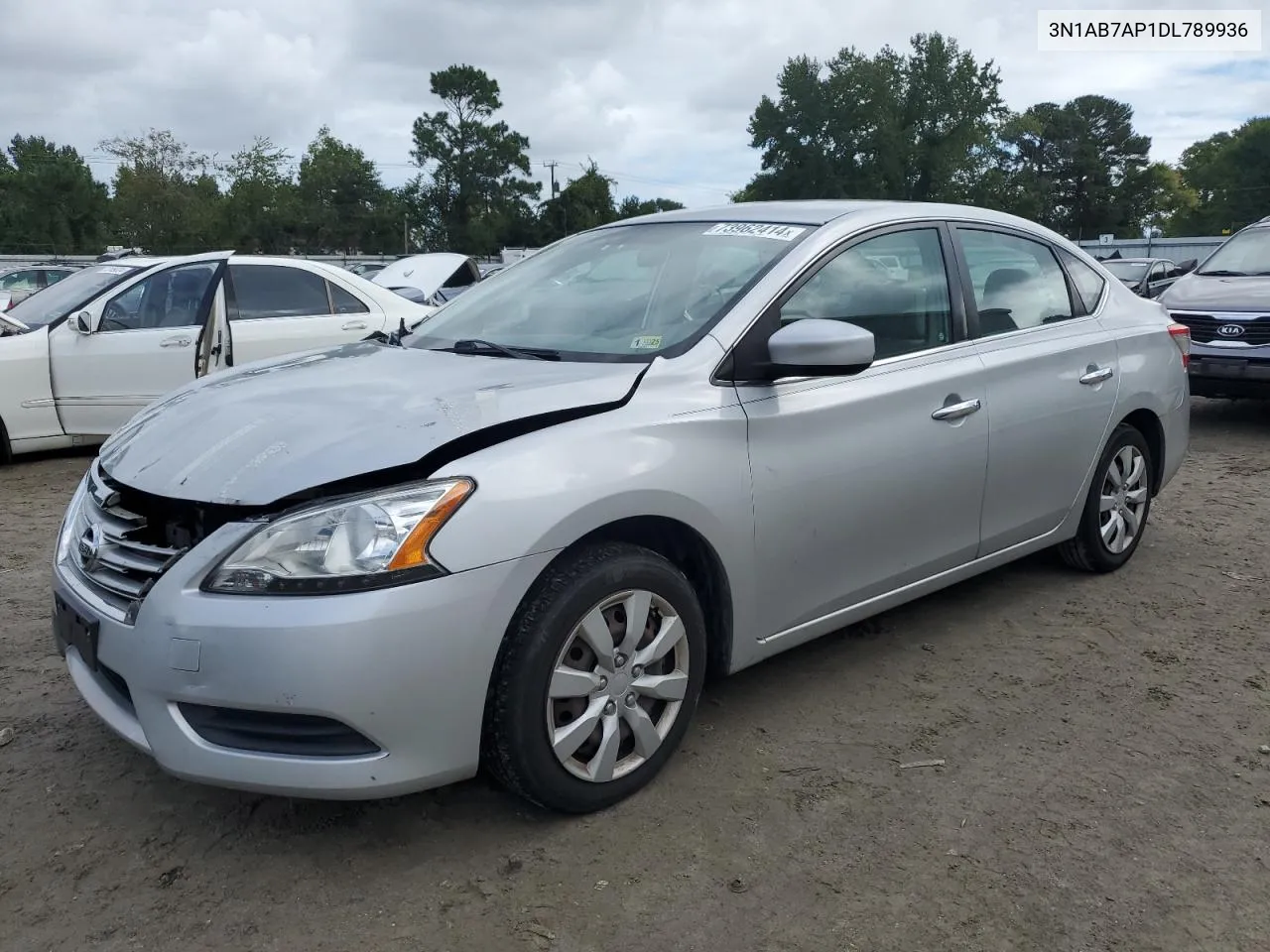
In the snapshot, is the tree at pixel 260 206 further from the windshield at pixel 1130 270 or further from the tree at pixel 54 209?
the windshield at pixel 1130 270

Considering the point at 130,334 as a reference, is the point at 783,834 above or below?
below

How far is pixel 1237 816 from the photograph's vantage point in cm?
277

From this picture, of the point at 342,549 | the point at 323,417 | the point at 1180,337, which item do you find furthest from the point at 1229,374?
the point at 342,549

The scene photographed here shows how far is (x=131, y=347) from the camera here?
7.30m

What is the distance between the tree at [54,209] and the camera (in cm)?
5131

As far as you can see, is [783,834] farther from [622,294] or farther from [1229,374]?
[1229,374]

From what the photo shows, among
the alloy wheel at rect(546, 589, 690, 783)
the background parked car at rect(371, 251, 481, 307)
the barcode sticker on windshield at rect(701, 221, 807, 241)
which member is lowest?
the alloy wheel at rect(546, 589, 690, 783)

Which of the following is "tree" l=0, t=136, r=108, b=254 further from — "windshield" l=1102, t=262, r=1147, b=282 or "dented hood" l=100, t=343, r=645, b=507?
"dented hood" l=100, t=343, r=645, b=507

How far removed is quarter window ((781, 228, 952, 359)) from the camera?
3334 millimetres

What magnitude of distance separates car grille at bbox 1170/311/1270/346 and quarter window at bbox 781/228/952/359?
17.9 ft

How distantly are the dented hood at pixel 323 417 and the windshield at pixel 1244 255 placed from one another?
8.24 m

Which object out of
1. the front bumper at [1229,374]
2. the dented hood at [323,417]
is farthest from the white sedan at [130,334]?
Result: the front bumper at [1229,374]

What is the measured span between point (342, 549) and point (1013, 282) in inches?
117

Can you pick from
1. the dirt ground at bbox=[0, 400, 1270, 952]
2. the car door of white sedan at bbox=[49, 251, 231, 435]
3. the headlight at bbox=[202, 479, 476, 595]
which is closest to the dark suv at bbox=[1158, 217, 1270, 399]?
the dirt ground at bbox=[0, 400, 1270, 952]
